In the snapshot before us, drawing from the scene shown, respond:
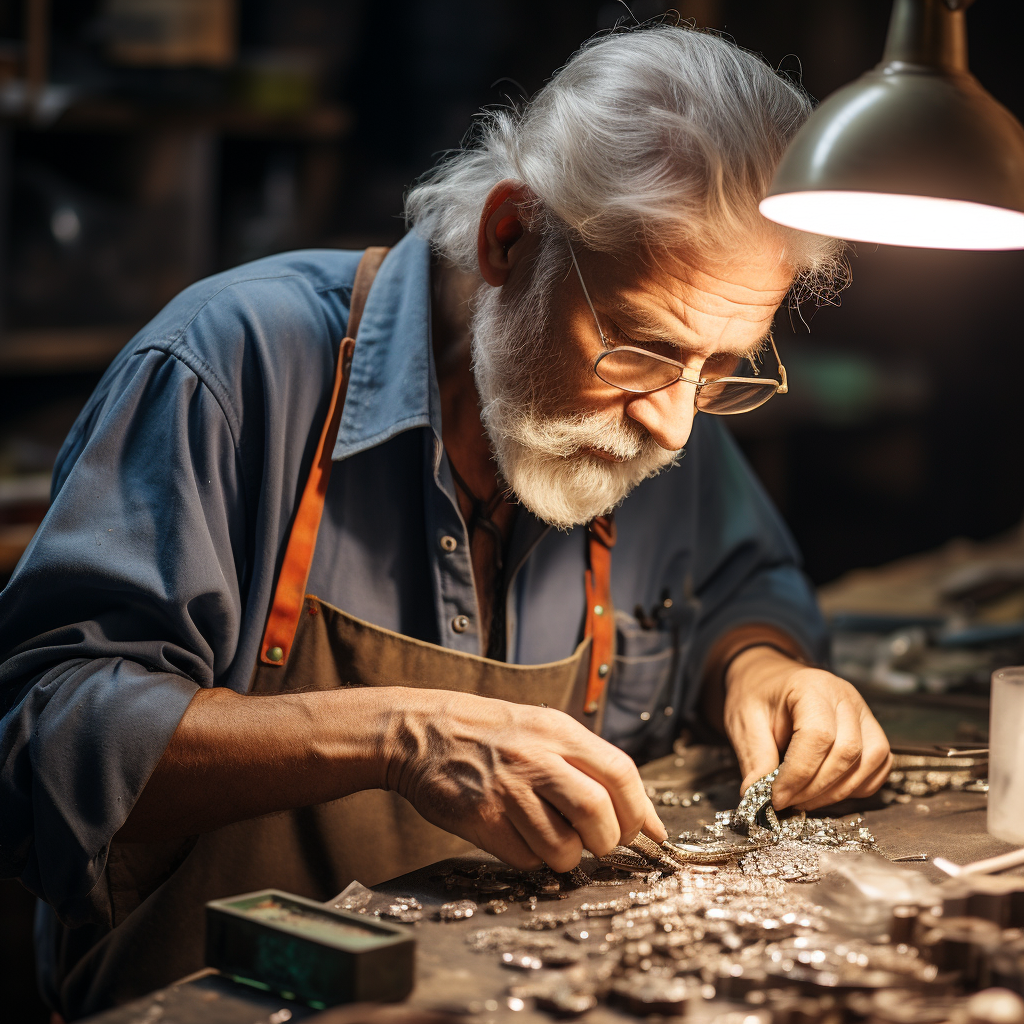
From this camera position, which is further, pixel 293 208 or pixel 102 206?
pixel 293 208

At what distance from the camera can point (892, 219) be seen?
1.41m

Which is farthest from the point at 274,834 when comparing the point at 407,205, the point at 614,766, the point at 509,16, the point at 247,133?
the point at 509,16

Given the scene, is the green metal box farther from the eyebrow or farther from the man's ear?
the man's ear

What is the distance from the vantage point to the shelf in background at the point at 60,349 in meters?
3.62

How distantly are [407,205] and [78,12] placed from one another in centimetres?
229

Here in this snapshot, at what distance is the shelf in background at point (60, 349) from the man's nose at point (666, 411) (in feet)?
8.32

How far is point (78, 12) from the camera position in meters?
3.66

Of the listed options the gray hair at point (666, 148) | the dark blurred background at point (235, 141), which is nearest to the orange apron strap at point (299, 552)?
the gray hair at point (666, 148)

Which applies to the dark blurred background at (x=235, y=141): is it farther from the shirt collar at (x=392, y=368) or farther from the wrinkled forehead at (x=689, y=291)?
the wrinkled forehead at (x=689, y=291)

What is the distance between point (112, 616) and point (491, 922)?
612mm

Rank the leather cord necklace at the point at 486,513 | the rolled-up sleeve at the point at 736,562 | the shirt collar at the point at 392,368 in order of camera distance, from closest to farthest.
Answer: the shirt collar at the point at 392,368, the leather cord necklace at the point at 486,513, the rolled-up sleeve at the point at 736,562

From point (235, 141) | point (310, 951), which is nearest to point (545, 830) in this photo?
point (310, 951)

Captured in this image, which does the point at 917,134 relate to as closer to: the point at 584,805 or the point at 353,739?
the point at 584,805

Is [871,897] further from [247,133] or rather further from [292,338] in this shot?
[247,133]
